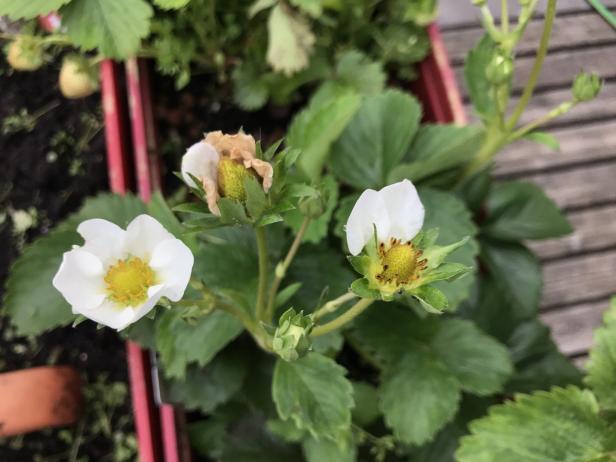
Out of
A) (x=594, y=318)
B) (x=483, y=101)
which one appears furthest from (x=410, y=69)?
(x=594, y=318)

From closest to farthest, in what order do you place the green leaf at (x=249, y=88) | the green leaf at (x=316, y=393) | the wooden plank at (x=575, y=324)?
the green leaf at (x=316, y=393)
the green leaf at (x=249, y=88)
the wooden plank at (x=575, y=324)

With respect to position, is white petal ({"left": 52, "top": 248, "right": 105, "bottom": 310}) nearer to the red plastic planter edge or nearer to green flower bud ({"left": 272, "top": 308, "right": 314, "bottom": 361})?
green flower bud ({"left": 272, "top": 308, "right": 314, "bottom": 361})

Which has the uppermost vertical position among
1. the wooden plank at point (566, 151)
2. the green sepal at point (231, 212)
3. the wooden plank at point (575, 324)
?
the green sepal at point (231, 212)

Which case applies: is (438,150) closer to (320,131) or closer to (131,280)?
(320,131)

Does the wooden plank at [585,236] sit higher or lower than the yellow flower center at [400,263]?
lower

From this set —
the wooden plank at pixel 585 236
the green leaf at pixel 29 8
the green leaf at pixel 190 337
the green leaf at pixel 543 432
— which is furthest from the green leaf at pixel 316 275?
the wooden plank at pixel 585 236

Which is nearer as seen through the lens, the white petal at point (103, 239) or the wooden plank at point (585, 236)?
the white petal at point (103, 239)

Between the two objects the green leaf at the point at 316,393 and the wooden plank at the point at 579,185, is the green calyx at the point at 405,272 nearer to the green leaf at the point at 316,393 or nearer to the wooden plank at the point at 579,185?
the green leaf at the point at 316,393

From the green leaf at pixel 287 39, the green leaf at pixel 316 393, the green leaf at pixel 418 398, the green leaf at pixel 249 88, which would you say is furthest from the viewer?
the green leaf at pixel 249 88
